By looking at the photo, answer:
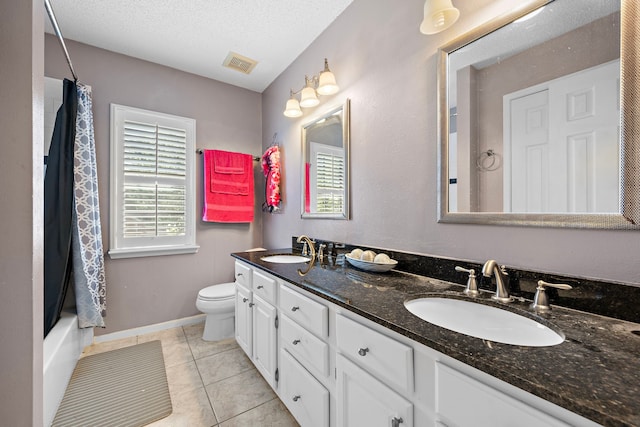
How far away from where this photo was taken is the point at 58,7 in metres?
1.83

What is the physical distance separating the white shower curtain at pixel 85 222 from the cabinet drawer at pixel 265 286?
1.38 metres

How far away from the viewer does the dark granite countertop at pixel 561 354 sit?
0.45 metres

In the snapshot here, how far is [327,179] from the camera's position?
2057 mm

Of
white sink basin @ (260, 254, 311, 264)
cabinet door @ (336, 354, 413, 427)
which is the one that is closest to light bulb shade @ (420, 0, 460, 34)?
cabinet door @ (336, 354, 413, 427)

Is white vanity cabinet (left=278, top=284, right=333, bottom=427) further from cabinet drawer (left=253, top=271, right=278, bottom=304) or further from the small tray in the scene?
the small tray

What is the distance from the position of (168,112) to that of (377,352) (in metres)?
2.81

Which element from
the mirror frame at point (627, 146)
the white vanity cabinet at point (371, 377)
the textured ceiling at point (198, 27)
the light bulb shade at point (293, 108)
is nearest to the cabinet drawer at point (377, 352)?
the white vanity cabinet at point (371, 377)

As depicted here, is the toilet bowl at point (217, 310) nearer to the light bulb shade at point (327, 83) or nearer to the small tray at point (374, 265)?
the small tray at point (374, 265)

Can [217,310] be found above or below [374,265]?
below

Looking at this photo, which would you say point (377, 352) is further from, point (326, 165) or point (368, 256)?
point (326, 165)
